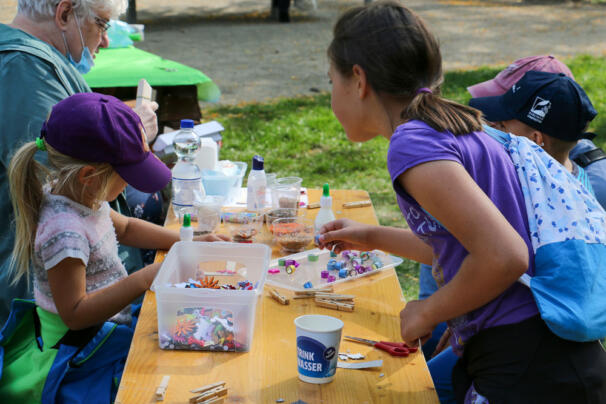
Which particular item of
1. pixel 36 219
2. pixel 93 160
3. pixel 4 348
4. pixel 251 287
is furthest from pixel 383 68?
pixel 4 348

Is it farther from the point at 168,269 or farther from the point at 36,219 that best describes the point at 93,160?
the point at 168,269

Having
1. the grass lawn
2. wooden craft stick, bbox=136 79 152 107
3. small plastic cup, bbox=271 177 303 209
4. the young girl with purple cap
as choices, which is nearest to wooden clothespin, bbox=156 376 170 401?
the young girl with purple cap

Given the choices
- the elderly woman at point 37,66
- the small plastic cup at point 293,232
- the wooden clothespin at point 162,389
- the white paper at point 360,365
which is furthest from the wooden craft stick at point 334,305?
the elderly woman at point 37,66

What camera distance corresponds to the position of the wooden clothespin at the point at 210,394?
155cm

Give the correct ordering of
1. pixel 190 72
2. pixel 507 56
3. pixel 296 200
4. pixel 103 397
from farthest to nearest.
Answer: pixel 507 56 → pixel 190 72 → pixel 296 200 → pixel 103 397

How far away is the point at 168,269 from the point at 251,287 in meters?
0.26

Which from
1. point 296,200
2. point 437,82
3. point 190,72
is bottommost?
point 190,72

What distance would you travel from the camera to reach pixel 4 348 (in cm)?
220

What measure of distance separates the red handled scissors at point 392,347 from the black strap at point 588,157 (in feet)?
4.73

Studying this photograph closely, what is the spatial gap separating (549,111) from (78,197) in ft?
5.60

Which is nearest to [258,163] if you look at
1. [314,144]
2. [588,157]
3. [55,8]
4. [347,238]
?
[347,238]

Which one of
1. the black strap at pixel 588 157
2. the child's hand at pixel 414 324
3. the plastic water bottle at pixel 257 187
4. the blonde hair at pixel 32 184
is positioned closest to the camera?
the child's hand at pixel 414 324

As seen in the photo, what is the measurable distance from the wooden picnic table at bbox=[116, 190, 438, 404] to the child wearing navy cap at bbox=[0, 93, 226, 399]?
0.24 meters

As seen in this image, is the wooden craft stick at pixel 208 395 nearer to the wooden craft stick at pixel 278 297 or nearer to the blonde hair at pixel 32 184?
the wooden craft stick at pixel 278 297
